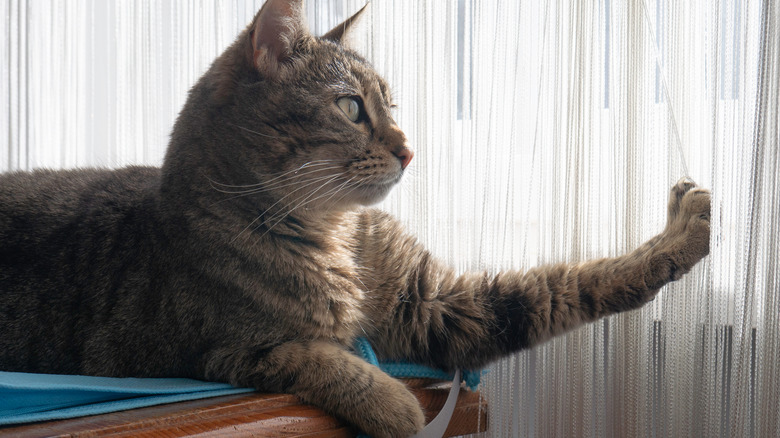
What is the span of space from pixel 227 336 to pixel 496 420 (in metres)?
0.59

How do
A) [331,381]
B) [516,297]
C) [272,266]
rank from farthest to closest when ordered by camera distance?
[516,297]
[272,266]
[331,381]

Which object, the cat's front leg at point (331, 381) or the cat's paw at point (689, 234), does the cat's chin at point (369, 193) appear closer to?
the cat's front leg at point (331, 381)

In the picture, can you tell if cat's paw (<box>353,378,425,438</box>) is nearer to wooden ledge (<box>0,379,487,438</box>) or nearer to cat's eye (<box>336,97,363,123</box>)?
wooden ledge (<box>0,379,487,438</box>)

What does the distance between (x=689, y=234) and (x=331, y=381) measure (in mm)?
611

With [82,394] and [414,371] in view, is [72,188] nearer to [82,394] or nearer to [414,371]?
[82,394]

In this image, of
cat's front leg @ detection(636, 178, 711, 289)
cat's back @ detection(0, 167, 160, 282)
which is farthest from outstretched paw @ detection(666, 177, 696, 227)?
cat's back @ detection(0, 167, 160, 282)

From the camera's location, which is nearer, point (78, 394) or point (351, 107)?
point (78, 394)

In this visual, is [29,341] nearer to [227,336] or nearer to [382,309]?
[227,336]

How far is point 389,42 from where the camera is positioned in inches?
52.7

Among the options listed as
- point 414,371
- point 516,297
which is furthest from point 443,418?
point 516,297

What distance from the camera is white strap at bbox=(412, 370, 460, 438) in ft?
2.79

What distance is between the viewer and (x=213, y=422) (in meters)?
0.70

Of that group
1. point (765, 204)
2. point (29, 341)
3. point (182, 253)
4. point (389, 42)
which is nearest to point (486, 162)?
point (389, 42)

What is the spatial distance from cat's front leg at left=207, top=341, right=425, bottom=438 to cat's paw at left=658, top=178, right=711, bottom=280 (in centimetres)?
48
